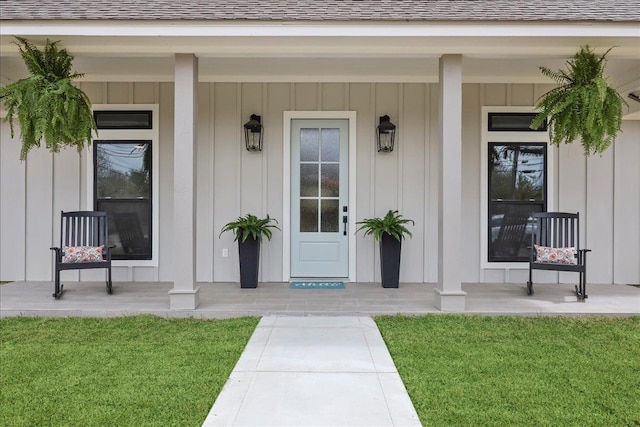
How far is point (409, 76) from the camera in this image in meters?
5.12

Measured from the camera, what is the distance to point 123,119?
532cm

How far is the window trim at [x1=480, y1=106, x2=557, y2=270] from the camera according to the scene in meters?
5.30

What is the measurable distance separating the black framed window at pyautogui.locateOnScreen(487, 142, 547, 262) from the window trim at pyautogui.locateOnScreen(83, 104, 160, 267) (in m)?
4.19

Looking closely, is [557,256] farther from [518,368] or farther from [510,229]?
[518,368]

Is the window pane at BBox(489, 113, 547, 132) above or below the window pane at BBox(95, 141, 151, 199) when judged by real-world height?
above

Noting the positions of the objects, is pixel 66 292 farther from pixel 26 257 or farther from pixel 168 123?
pixel 168 123

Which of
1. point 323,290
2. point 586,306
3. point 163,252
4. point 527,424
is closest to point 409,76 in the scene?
point 323,290

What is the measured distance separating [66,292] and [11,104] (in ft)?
7.00

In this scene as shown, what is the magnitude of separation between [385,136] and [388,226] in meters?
1.17

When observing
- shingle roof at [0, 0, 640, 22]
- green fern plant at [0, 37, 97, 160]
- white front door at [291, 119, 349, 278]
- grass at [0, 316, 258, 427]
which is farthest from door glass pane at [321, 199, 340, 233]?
green fern plant at [0, 37, 97, 160]

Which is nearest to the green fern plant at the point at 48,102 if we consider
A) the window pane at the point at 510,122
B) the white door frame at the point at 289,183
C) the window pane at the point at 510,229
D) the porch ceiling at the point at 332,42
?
the porch ceiling at the point at 332,42

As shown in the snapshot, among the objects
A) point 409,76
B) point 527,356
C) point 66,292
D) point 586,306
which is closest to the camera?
point 527,356

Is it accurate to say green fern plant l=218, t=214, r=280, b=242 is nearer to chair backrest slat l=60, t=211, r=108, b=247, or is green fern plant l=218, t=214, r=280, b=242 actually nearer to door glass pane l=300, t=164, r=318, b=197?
door glass pane l=300, t=164, r=318, b=197

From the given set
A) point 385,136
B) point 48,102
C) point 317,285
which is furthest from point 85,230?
point 385,136
